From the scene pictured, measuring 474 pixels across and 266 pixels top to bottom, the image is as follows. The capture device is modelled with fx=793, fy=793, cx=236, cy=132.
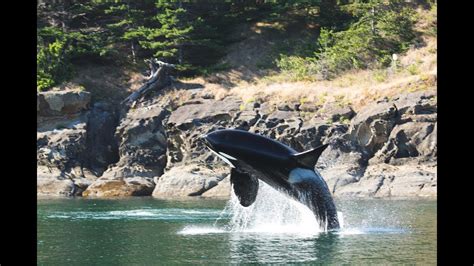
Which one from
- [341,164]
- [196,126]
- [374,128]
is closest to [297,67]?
[196,126]

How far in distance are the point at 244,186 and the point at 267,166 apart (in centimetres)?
105

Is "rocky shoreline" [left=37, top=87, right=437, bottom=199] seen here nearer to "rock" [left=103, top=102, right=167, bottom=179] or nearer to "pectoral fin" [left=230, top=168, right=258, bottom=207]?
"rock" [left=103, top=102, right=167, bottom=179]

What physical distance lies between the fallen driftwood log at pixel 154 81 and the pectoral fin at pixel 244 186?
3869 centimetres

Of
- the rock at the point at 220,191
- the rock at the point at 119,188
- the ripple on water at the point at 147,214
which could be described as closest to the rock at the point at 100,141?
the rock at the point at 119,188

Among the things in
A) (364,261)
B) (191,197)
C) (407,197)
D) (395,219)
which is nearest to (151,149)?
(191,197)

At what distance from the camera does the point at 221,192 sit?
49969 mm

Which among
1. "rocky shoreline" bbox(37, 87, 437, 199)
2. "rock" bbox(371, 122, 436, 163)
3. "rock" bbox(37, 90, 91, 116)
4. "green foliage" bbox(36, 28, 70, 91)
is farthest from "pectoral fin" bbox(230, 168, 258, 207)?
"green foliage" bbox(36, 28, 70, 91)

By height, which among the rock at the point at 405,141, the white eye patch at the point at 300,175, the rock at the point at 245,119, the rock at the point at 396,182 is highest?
the rock at the point at 245,119

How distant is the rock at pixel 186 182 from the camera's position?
51062 millimetres

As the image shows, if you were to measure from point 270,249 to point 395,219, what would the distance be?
10522 mm

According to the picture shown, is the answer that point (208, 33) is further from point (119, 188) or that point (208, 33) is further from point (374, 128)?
point (374, 128)

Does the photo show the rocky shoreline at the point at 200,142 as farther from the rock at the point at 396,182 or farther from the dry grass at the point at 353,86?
the dry grass at the point at 353,86
